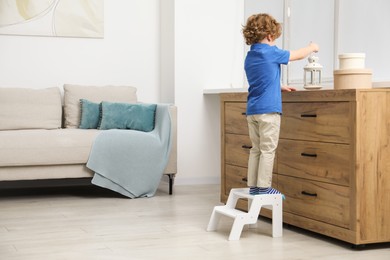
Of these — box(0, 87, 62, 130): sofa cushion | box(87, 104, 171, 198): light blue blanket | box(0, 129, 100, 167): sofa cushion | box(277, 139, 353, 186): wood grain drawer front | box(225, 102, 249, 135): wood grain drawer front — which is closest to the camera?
box(277, 139, 353, 186): wood grain drawer front

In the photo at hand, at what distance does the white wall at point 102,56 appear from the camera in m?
5.32

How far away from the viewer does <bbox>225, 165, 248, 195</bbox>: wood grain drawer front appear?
4082mm

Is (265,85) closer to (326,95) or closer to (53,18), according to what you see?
(326,95)

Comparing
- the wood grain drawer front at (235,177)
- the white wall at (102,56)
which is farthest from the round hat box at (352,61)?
the white wall at (102,56)

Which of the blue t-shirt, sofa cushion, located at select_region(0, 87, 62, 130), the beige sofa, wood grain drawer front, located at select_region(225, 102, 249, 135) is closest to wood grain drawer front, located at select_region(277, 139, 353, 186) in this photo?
the blue t-shirt

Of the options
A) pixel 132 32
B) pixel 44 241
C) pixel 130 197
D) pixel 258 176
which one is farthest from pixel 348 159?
pixel 132 32

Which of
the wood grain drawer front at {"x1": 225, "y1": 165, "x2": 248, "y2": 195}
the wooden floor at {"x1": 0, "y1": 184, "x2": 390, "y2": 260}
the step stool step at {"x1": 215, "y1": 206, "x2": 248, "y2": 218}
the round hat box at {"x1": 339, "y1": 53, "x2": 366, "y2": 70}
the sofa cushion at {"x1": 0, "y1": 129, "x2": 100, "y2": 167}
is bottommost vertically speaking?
the wooden floor at {"x1": 0, "y1": 184, "x2": 390, "y2": 260}

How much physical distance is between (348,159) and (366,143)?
11 cm

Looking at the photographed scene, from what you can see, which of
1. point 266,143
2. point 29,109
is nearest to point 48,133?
point 29,109

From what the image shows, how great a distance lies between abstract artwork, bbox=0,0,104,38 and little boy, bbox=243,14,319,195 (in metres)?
2.36

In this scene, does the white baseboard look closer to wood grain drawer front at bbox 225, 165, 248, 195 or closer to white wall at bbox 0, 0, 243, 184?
white wall at bbox 0, 0, 243, 184

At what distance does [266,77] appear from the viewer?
11.0 feet

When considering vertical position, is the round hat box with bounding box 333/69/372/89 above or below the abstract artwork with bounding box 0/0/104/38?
below

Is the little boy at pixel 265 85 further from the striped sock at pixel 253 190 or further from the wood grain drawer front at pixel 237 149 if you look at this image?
the wood grain drawer front at pixel 237 149
